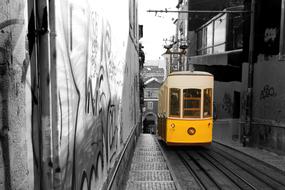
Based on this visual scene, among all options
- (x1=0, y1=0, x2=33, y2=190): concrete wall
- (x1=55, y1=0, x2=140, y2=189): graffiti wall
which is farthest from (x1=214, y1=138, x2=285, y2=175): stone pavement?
(x1=0, y1=0, x2=33, y2=190): concrete wall

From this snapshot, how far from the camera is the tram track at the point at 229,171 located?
8938mm

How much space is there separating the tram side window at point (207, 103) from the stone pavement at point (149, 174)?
2.51 m

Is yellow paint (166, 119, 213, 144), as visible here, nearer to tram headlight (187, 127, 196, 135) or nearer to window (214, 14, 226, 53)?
tram headlight (187, 127, 196, 135)

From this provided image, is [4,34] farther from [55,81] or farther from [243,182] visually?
[243,182]

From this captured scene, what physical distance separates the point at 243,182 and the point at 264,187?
0.65 metres

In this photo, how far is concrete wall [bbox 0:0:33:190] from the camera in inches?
59.6

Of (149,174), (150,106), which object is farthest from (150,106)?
(149,174)

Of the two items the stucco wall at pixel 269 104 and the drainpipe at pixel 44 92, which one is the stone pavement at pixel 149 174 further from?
the drainpipe at pixel 44 92

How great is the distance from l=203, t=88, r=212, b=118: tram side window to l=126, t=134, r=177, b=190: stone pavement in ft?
8.24

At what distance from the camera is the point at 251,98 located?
15.8 meters

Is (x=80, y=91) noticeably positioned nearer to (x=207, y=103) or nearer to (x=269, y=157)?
(x=207, y=103)

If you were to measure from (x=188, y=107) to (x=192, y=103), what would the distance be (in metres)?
0.23

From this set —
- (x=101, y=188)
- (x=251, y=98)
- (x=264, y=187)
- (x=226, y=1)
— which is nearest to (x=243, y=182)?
(x=264, y=187)

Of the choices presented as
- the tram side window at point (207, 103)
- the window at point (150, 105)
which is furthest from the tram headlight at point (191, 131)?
the window at point (150, 105)
